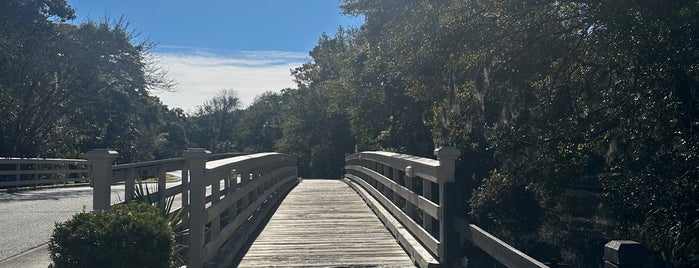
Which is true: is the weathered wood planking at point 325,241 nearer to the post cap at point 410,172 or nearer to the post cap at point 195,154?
the post cap at point 410,172

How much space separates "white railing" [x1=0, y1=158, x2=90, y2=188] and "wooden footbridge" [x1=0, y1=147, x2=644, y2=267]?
1159 centimetres

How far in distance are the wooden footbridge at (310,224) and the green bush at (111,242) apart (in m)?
0.71

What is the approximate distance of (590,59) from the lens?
8844 millimetres

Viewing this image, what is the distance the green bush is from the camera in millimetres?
5633

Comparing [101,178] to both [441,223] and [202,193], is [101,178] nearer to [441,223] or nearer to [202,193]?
[202,193]

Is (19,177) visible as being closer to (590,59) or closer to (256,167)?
(256,167)

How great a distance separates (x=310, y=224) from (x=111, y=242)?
558 cm

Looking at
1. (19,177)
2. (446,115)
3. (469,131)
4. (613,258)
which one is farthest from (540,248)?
(19,177)

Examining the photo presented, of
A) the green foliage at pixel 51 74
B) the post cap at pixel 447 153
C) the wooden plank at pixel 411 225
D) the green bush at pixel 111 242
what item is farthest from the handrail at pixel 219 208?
the green foliage at pixel 51 74

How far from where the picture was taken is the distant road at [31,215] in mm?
9789

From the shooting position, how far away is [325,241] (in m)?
9.39

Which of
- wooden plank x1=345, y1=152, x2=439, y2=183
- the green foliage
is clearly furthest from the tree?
wooden plank x1=345, y1=152, x2=439, y2=183

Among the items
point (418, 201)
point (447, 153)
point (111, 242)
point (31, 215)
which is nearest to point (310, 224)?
point (418, 201)

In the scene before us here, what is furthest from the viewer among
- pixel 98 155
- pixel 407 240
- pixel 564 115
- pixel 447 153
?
pixel 564 115
